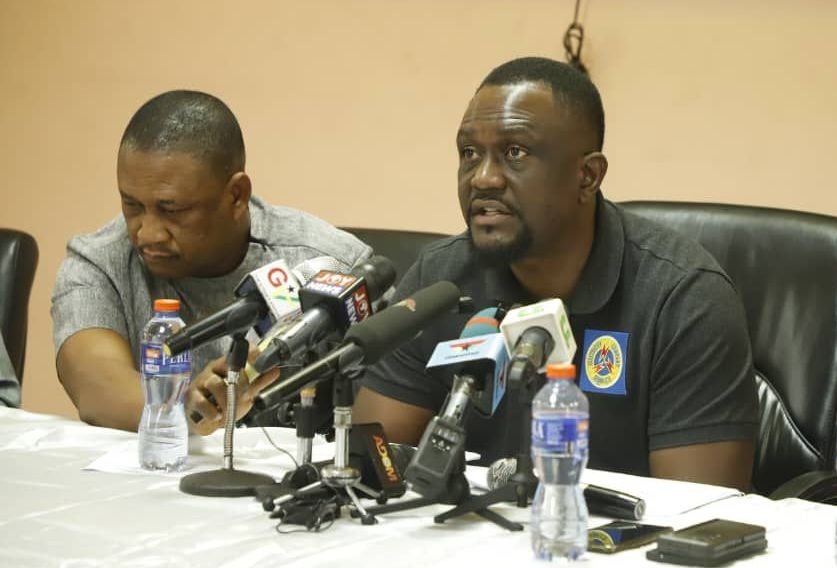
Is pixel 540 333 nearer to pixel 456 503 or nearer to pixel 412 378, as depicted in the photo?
pixel 456 503

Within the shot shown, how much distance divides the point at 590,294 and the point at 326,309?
83 centimetres

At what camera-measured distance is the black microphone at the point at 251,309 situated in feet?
6.42

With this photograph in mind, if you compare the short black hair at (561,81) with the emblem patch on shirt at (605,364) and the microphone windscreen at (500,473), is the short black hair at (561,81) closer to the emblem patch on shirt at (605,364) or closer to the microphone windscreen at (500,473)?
the emblem patch on shirt at (605,364)

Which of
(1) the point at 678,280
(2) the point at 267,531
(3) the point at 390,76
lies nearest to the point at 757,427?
(1) the point at 678,280

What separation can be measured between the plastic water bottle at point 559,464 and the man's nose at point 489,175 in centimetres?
89

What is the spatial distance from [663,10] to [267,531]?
7.03 ft

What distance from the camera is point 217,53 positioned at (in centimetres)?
425

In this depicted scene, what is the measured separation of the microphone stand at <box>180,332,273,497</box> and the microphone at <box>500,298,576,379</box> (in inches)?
19.3

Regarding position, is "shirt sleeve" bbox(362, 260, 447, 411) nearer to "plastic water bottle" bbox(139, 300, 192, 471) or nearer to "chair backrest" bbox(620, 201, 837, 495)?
"plastic water bottle" bbox(139, 300, 192, 471)

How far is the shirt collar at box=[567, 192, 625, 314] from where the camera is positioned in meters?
2.50

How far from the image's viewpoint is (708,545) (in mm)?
1629

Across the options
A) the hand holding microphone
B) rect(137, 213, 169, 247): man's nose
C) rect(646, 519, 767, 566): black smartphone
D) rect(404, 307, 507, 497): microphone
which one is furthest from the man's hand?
rect(646, 519, 767, 566): black smartphone

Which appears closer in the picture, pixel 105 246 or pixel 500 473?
pixel 500 473

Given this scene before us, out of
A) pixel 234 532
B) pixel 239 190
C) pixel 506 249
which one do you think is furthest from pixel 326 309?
pixel 239 190
